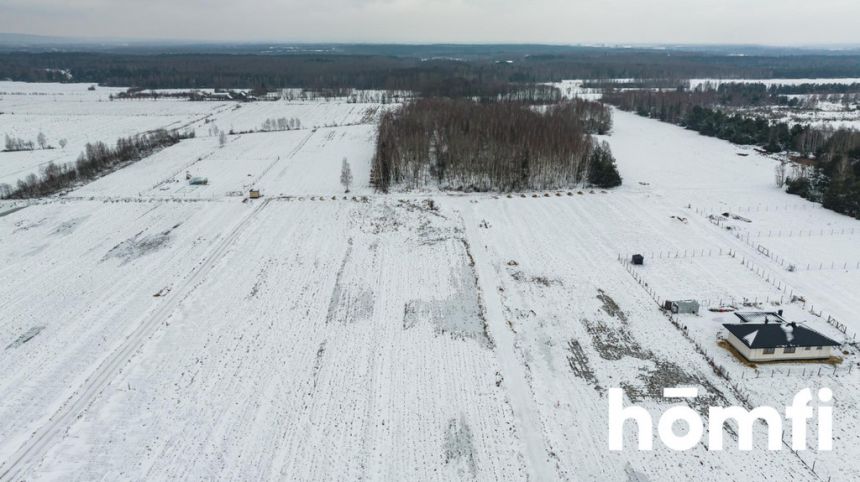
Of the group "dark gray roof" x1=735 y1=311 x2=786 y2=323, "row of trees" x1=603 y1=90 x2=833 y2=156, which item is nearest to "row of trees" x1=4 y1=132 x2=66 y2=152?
"dark gray roof" x1=735 y1=311 x2=786 y2=323

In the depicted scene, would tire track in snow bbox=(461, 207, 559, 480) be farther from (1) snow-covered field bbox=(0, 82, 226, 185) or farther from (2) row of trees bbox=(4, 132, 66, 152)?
(2) row of trees bbox=(4, 132, 66, 152)

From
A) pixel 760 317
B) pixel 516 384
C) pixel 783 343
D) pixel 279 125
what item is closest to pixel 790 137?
pixel 760 317

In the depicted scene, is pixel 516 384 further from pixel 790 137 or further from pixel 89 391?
pixel 790 137

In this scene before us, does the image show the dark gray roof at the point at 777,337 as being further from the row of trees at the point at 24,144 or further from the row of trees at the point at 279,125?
the row of trees at the point at 24,144

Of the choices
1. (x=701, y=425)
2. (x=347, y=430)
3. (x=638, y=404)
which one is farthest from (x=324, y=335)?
(x=701, y=425)

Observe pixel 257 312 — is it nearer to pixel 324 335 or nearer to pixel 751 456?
pixel 324 335
